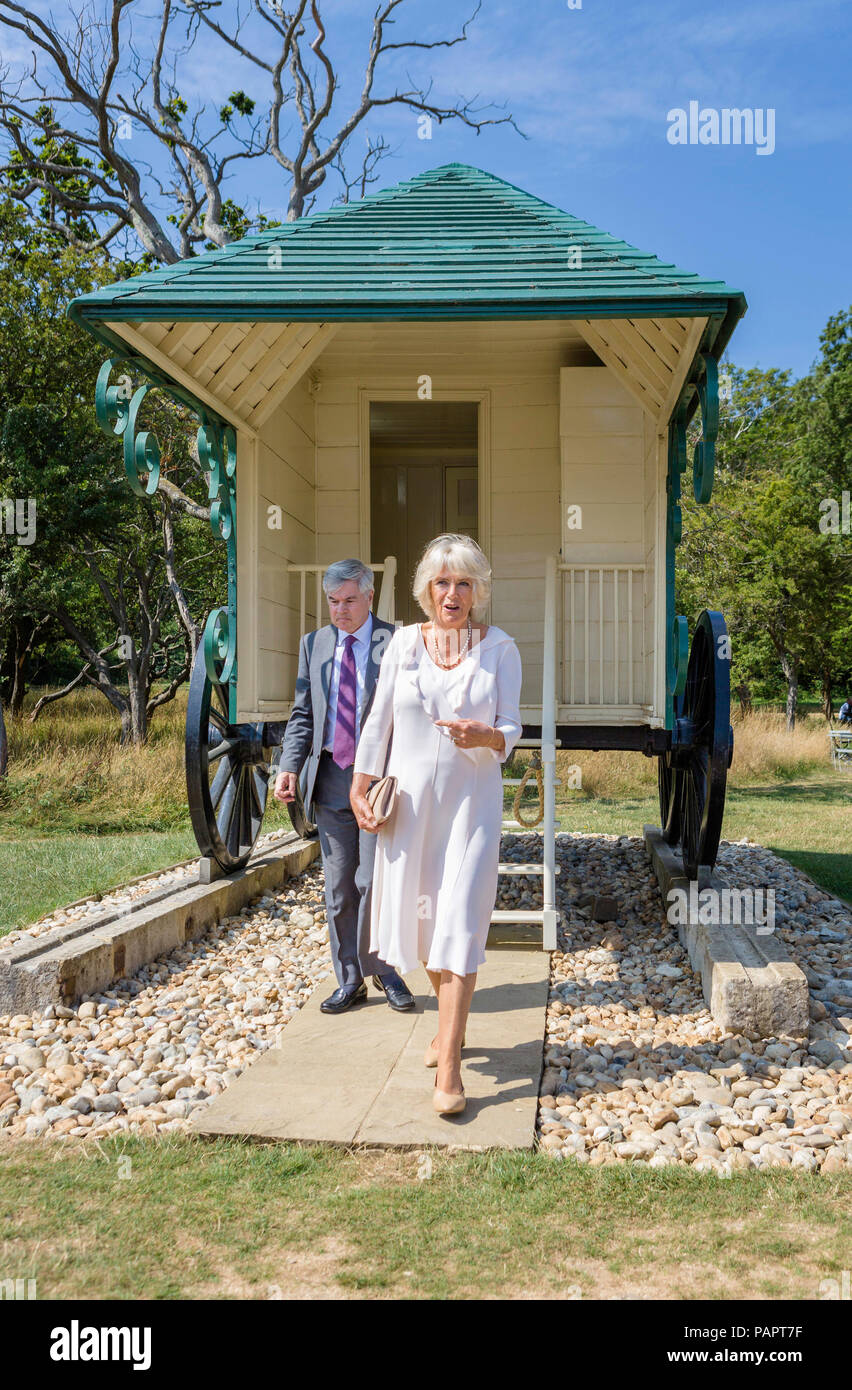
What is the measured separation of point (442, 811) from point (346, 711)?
1.16 metres

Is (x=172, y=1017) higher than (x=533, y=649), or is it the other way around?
(x=533, y=649)

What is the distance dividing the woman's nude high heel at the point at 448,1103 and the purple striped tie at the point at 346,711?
1.49 m

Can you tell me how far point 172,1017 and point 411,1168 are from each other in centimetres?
176

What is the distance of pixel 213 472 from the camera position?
6285 millimetres

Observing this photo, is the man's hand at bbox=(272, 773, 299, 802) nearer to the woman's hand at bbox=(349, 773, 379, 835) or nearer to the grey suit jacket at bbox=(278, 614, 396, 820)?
the grey suit jacket at bbox=(278, 614, 396, 820)

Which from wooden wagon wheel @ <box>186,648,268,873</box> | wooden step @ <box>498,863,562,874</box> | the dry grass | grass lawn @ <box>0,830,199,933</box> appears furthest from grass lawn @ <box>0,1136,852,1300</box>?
the dry grass

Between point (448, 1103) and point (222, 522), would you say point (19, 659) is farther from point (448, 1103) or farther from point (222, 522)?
point (448, 1103)

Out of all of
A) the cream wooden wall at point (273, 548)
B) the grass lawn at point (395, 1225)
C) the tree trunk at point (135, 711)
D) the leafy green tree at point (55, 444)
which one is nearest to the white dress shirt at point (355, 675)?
the grass lawn at point (395, 1225)

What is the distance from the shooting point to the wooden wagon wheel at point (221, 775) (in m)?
6.02

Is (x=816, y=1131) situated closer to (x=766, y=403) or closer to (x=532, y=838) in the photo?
(x=532, y=838)

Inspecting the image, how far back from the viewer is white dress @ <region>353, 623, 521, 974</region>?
3.41 metres

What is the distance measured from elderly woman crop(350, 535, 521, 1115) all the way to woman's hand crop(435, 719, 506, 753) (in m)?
0.06
